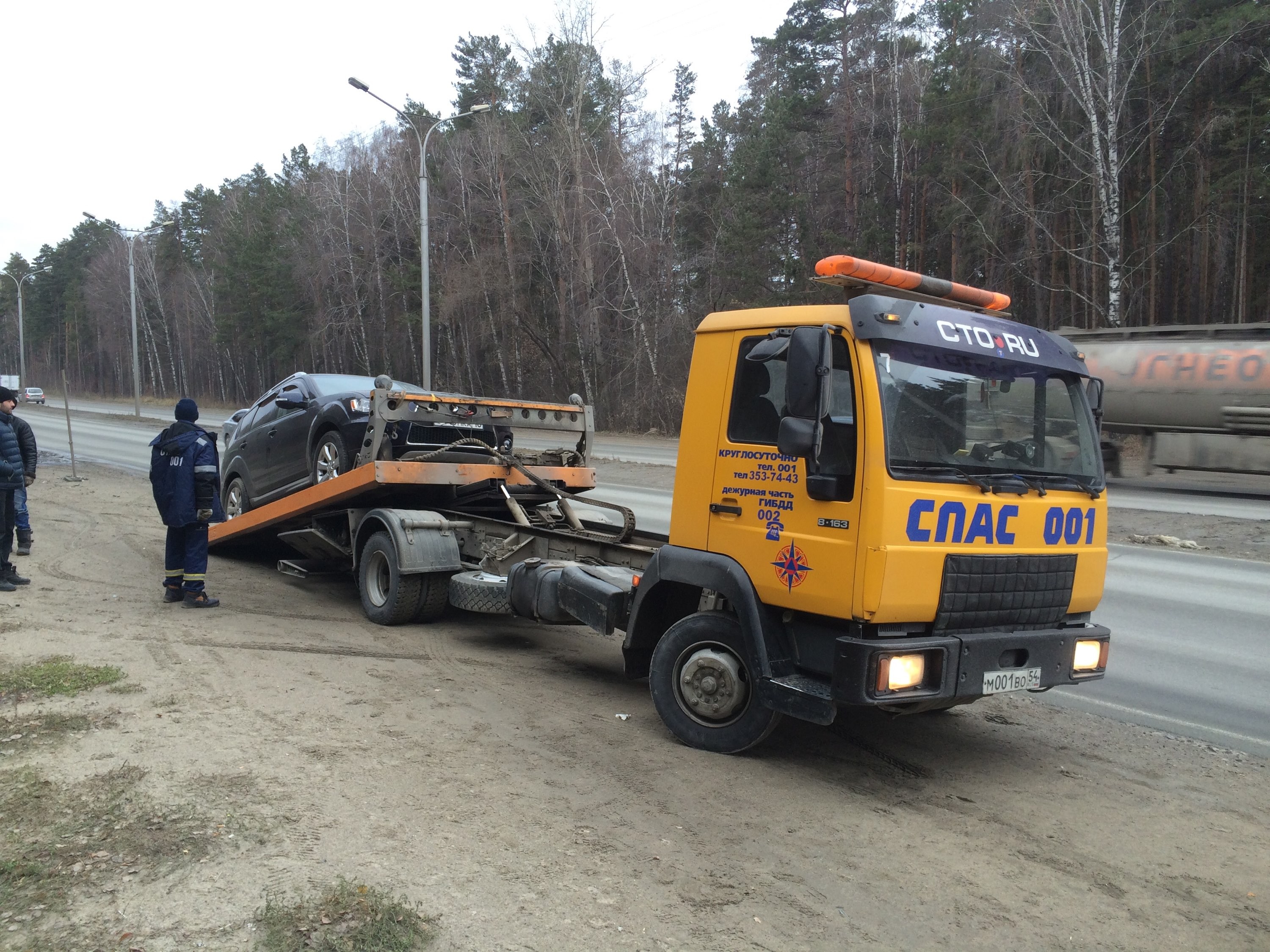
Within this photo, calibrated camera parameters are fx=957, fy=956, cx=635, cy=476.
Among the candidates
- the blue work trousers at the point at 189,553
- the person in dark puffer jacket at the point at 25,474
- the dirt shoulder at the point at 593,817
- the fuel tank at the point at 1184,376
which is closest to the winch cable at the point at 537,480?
the dirt shoulder at the point at 593,817

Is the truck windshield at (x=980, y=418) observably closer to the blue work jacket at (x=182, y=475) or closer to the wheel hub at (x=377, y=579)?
the wheel hub at (x=377, y=579)

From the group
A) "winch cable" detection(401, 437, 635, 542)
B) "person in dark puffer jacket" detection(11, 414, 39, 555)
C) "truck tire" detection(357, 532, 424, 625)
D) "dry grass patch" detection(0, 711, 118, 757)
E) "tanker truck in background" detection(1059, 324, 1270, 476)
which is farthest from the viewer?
"tanker truck in background" detection(1059, 324, 1270, 476)

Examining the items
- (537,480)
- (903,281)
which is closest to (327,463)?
(537,480)

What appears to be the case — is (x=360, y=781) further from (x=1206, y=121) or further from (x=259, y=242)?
(x=259, y=242)

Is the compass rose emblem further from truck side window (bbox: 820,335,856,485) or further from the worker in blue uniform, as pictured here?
the worker in blue uniform

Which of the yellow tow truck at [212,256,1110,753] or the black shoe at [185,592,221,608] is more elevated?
the yellow tow truck at [212,256,1110,753]

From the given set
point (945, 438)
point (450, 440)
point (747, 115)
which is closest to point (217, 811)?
point (945, 438)

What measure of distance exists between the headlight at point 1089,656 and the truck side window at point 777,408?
5.28 ft

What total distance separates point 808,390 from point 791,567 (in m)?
0.86

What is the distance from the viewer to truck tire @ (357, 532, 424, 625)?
7.75 metres

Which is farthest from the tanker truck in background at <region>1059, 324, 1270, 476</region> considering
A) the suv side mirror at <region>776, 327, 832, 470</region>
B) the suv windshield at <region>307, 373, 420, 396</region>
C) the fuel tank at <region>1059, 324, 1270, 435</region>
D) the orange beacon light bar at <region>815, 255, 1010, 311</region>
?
the suv side mirror at <region>776, 327, 832, 470</region>

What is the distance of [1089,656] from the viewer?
194 inches

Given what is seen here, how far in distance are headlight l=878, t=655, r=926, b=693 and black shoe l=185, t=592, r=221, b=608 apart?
6.41 meters

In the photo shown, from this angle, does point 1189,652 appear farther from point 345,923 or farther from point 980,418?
point 345,923
